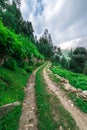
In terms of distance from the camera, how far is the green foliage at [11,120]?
8.12 m

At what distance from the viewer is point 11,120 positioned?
28.7ft

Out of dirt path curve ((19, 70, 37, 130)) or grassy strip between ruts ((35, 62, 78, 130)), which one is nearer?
grassy strip between ruts ((35, 62, 78, 130))

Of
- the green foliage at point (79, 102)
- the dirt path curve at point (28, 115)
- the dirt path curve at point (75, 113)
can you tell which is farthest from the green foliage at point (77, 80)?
the dirt path curve at point (28, 115)

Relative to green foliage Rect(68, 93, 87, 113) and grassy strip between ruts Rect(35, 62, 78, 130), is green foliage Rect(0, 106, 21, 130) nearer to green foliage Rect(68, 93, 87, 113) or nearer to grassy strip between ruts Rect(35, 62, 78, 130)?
grassy strip between ruts Rect(35, 62, 78, 130)

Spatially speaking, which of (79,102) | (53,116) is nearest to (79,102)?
(79,102)

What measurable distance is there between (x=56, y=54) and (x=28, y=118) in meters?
104

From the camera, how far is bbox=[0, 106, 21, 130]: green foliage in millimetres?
8117

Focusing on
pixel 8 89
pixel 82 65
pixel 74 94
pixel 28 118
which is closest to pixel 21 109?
pixel 28 118

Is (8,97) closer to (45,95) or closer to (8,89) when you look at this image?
(8,89)

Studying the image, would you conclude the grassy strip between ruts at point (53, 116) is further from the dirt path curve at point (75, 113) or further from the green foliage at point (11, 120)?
the green foliage at point (11, 120)

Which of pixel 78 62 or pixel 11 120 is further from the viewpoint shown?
pixel 78 62

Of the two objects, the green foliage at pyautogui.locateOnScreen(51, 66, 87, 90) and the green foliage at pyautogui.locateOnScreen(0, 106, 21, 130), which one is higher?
the green foliage at pyautogui.locateOnScreen(51, 66, 87, 90)

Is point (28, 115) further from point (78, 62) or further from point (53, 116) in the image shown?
point (78, 62)

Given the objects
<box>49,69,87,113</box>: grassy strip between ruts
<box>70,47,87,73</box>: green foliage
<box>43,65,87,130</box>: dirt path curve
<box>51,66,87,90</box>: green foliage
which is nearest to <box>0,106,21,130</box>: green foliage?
<box>43,65,87,130</box>: dirt path curve
